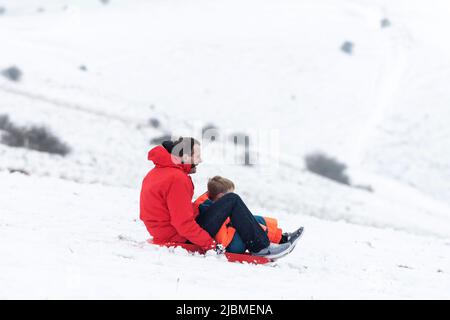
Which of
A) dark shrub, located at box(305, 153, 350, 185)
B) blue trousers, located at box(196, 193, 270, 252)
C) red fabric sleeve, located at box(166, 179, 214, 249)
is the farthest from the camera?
dark shrub, located at box(305, 153, 350, 185)

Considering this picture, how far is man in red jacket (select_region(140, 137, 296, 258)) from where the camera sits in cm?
493

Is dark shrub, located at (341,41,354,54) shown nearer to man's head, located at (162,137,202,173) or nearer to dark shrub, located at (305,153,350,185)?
dark shrub, located at (305,153,350,185)

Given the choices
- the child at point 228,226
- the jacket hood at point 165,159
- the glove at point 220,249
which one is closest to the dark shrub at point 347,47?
the child at point 228,226

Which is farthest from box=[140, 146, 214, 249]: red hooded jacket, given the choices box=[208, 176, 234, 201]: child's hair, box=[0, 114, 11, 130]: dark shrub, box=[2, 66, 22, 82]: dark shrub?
box=[2, 66, 22, 82]: dark shrub

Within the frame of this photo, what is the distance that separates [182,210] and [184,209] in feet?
0.07

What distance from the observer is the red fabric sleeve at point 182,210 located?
193 inches

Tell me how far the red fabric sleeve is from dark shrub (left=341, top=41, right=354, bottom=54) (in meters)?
49.8

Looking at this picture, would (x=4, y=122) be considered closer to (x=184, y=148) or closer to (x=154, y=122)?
(x=154, y=122)

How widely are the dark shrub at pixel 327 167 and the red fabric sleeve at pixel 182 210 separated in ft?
77.8

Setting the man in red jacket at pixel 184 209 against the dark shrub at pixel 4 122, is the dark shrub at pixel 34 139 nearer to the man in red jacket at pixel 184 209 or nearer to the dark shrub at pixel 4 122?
the dark shrub at pixel 4 122
